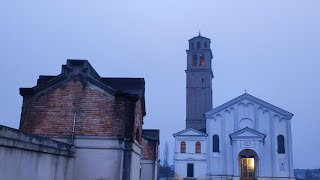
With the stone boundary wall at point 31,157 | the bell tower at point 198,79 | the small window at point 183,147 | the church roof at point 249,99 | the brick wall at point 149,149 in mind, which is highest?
the bell tower at point 198,79

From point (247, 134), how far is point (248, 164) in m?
3.80

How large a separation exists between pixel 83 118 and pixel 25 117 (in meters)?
2.25

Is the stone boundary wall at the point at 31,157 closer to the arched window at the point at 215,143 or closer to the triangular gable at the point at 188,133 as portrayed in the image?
the triangular gable at the point at 188,133

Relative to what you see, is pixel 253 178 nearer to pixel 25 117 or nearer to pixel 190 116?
pixel 190 116

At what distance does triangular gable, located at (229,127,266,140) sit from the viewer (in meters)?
43.3

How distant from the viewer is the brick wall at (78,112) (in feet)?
41.9

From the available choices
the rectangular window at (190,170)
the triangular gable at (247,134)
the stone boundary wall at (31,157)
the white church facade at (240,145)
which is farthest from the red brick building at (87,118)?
the rectangular window at (190,170)

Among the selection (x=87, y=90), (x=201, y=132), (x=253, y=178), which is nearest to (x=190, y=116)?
(x=201, y=132)

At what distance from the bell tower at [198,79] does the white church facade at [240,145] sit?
11480mm

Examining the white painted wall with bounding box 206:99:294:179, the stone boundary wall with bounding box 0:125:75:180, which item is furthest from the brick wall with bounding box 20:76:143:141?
the white painted wall with bounding box 206:99:294:179

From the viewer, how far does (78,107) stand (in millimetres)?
13016

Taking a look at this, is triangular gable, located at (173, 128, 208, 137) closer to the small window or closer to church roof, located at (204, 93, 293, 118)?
the small window

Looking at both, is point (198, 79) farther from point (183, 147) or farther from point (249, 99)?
point (183, 147)

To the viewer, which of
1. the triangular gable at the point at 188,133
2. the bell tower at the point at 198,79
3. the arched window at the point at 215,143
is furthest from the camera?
the bell tower at the point at 198,79
